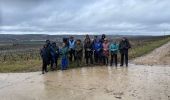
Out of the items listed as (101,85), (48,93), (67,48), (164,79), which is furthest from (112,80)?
(67,48)

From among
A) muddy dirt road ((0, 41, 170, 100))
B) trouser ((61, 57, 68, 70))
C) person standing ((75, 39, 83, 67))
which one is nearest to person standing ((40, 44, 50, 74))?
muddy dirt road ((0, 41, 170, 100))

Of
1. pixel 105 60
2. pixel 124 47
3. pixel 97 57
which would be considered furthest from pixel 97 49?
pixel 124 47

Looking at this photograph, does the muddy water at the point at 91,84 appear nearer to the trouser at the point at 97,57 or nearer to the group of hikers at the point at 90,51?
the group of hikers at the point at 90,51

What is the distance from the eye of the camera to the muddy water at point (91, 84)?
11859 mm

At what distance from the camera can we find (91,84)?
13.9 metres

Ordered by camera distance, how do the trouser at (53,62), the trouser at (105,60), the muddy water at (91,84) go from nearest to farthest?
1. the muddy water at (91,84)
2. the trouser at (53,62)
3. the trouser at (105,60)

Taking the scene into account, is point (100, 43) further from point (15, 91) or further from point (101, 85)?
point (15, 91)

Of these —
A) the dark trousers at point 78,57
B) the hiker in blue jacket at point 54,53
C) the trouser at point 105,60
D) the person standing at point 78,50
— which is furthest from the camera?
the trouser at point 105,60

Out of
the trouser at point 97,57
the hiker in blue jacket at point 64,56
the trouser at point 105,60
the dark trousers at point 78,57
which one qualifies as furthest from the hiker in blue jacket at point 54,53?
the trouser at point 105,60

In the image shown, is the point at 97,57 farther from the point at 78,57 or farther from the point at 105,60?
the point at 78,57

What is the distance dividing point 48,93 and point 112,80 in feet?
10.5

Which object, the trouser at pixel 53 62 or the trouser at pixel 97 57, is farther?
the trouser at pixel 97 57

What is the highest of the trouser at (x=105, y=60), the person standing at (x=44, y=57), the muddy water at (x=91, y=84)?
the person standing at (x=44, y=57)

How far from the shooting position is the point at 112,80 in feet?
48.0
